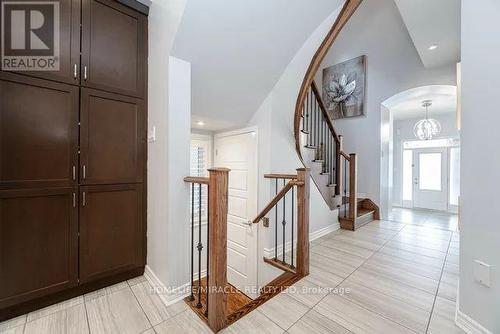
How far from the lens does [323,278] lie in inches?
81.9

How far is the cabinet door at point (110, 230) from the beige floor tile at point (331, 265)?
1.88 meters

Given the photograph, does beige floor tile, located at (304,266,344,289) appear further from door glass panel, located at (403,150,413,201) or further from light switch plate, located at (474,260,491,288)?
door glass panel, located at (403,150,413,201)

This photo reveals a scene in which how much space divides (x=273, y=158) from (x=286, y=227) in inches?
39.7

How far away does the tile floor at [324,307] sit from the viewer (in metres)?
1.47

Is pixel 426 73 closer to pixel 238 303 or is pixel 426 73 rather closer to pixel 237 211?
pixel 237 211

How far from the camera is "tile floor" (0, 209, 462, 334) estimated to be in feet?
4.81

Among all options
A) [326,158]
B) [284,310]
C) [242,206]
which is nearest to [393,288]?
[284,310]

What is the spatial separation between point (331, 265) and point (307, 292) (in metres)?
0.63

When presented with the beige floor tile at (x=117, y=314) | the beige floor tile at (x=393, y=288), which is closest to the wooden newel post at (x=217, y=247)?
the beige floor tile at (x=117, y=314)

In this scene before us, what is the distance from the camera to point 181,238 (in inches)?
73.0

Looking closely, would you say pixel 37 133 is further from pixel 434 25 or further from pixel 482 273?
pixel 434 25

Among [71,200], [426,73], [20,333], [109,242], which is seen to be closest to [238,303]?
[109,242]

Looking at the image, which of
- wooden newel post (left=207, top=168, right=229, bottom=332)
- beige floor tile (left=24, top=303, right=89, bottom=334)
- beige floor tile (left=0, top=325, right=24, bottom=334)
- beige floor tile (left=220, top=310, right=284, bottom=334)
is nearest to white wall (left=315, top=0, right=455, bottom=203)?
beige floor tile (left=220, top=310, right=284, bottom=334)

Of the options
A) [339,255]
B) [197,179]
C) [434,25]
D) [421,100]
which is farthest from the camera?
[421,100]
